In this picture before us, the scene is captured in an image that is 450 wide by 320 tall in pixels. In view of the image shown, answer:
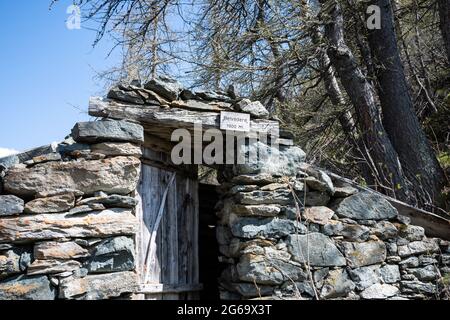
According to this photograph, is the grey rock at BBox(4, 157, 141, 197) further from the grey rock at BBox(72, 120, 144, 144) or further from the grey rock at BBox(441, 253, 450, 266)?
the grey rock at BBox(441, 253, 450, 266)

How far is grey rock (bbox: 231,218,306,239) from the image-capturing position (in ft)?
14.9

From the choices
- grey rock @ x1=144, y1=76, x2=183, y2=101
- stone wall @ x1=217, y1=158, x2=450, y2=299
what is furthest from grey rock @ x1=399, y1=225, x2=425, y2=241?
grey rock @ x1=144, y1=76, x2=183, y2=101

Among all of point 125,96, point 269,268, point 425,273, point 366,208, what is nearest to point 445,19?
point 366,208

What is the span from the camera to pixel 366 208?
16.4 feet

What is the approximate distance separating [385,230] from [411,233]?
0.32m

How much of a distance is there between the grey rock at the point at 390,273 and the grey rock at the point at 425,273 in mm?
151

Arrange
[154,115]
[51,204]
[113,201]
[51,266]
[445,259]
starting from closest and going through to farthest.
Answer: [51,266]
[51,204]
[113,201]
[154,115]
[445,259]

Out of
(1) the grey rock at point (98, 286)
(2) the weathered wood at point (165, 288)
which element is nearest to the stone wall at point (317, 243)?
(2) the weathered wood at point (165, 288)

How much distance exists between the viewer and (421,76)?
8180mm

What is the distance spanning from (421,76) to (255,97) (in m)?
2.97

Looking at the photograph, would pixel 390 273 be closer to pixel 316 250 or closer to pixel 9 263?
pixel 316 250

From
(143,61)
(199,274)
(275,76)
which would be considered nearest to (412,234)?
(199,274)

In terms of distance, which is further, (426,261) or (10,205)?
(426,261)

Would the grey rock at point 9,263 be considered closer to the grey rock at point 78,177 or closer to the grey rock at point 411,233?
the grey rock at point 78,177
